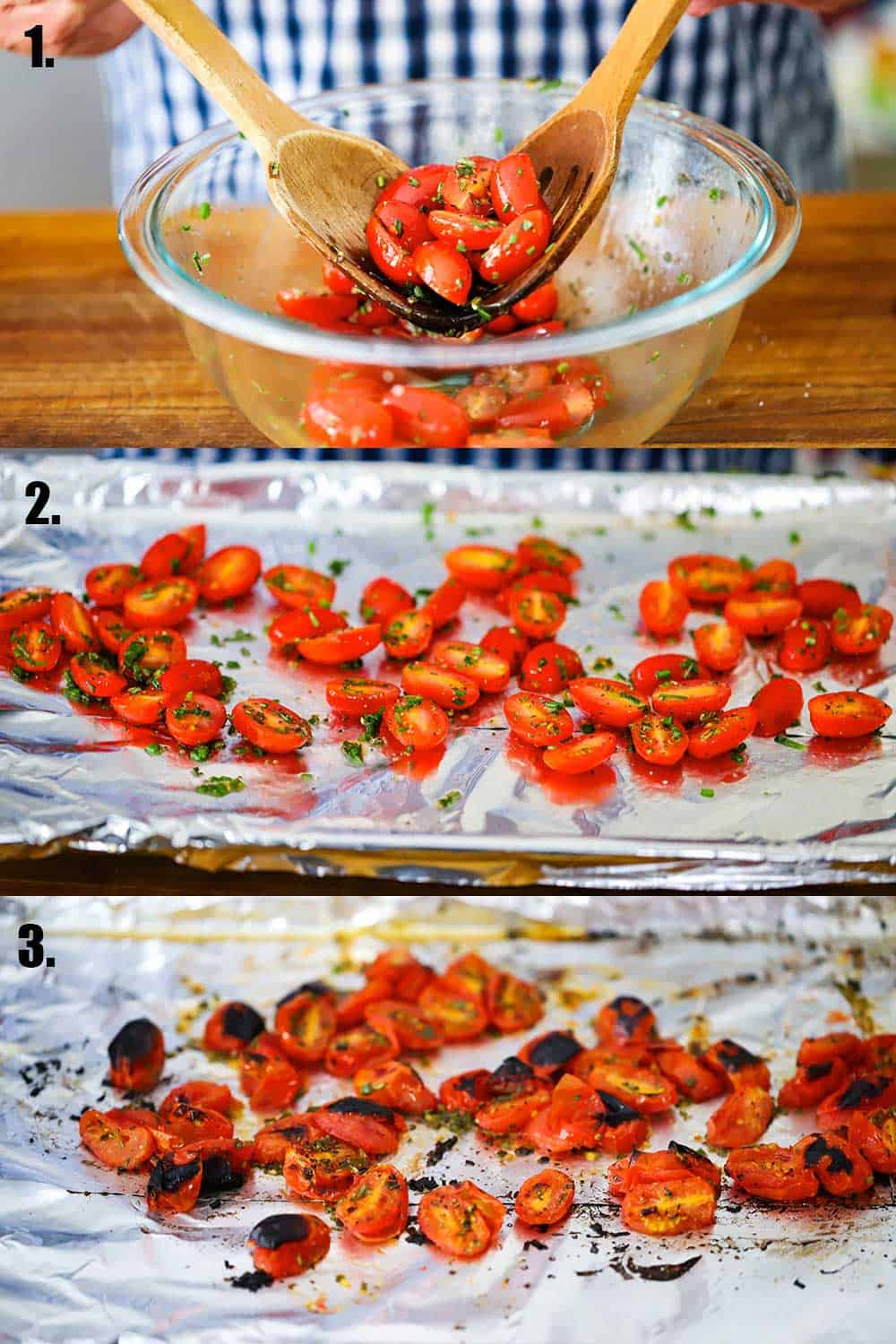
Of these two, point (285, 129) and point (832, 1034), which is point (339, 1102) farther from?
point (285, 129)

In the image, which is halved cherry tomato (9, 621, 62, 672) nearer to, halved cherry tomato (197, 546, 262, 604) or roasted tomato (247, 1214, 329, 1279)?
halved cherry tomato (197, 546, 262, 604)

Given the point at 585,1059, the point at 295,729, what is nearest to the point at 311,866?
the point at 295,729

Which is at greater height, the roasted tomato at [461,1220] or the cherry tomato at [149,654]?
the cherry tomato at [149,654]

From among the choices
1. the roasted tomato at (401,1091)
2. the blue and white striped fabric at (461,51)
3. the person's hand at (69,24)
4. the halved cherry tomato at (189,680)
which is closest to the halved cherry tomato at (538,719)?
the halved cherry tomato at (189,680)

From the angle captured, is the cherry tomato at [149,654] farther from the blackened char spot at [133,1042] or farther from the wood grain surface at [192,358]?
the blackened char spot at [133,1042]

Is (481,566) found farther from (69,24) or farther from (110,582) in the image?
(69,24)

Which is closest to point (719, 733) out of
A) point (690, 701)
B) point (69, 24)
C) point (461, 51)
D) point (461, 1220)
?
point (690, 701)
